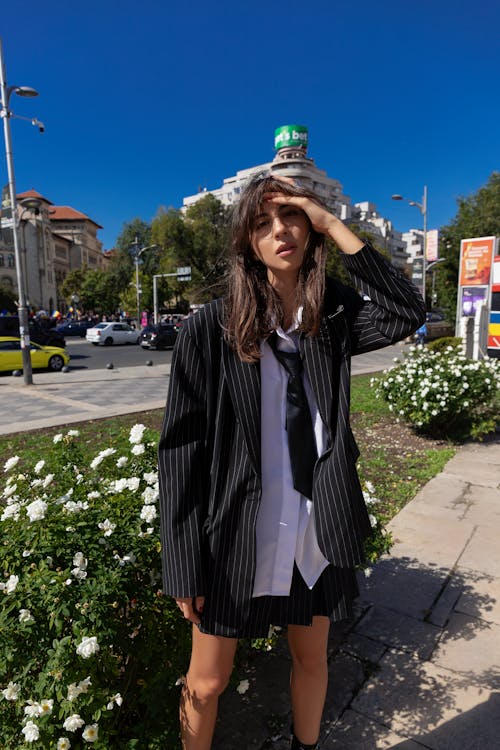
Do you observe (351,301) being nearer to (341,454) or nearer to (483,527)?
(341,454)

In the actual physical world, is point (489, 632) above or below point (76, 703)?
below

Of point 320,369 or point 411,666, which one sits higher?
point 320,369

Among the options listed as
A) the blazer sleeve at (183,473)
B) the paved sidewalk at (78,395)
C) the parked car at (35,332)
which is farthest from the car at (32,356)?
the blazer sleeve at (183,473)

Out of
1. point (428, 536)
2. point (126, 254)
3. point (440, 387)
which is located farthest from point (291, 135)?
point (428, 536)

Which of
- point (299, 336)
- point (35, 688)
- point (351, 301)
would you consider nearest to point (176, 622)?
point (35, 688)

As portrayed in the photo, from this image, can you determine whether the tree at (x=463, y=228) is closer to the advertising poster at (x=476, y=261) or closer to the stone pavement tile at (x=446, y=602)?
the advertising poster at (x=476, y=261)

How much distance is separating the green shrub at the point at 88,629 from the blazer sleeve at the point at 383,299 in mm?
1015

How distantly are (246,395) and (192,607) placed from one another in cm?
62

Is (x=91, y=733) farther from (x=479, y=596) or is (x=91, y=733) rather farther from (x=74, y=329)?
(x=74, y=329)

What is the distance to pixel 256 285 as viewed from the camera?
1402 mm

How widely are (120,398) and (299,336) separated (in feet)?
31.7

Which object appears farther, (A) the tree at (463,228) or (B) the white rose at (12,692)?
(A) the tree at (463,228)

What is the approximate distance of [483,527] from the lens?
144 inches

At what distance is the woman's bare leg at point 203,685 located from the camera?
141 cm
